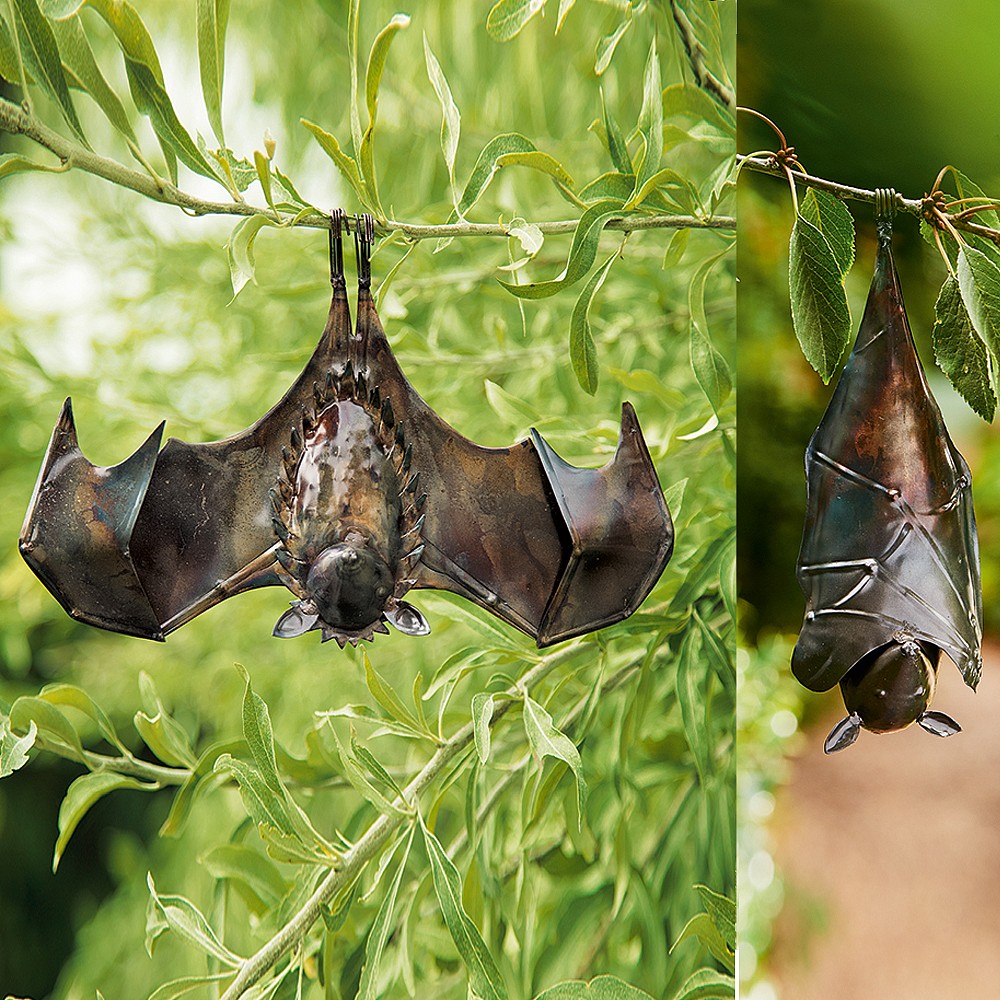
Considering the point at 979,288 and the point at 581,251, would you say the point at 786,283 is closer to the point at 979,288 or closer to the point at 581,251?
the point at 979,288

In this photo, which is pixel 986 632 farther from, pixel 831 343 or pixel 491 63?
pixel 491 63

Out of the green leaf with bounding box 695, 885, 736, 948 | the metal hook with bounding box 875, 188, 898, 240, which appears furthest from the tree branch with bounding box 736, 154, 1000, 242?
the green leaf with bounding box 695, 885, 736, 948

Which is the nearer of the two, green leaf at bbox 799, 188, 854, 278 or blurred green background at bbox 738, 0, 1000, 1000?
green leaf at bbox 799, 188, 854, 278

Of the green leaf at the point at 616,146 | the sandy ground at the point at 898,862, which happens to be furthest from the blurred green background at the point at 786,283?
the green leaf at the point at 616,146

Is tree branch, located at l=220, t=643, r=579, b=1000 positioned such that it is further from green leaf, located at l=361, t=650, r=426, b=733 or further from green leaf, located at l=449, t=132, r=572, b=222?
green leaf, located at l=449, t=132, r=572, b=222

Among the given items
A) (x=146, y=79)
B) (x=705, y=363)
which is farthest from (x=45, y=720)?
(x=705, y=363)

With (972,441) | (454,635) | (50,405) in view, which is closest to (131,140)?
(50,405)
